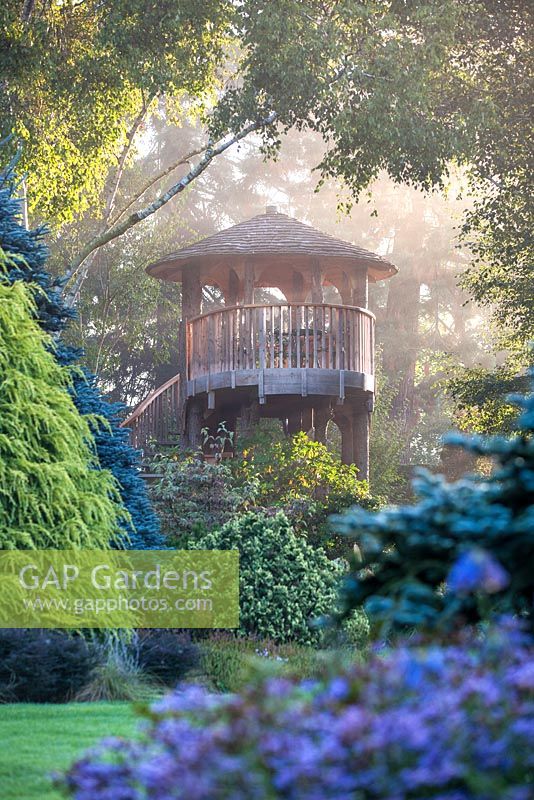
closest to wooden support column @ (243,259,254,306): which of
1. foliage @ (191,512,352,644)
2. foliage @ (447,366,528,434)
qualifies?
foliage @ (447,366,528,434)

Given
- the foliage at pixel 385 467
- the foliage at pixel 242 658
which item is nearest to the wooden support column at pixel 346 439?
the foliage at pixel 385 467

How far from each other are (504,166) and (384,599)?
17.5 metres

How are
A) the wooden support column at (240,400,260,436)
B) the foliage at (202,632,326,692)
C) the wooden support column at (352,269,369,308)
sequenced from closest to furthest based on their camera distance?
1. the foliage at (202,632,326,692)
2. the wooden support column at (240,400,260,436)
3. the wooden support column at (352,269,369,308)

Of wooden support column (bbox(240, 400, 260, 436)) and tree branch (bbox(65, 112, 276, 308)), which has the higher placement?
Answer: tree branch (bbox(65, 112, 276, 308))

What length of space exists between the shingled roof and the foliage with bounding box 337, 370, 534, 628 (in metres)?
17.5

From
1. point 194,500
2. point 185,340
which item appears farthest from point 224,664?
point 185,340

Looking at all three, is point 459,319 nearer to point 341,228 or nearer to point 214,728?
point 341,228

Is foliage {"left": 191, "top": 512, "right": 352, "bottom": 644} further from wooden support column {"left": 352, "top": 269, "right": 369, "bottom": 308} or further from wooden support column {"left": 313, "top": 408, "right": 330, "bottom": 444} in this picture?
wooden support column {"left": 352, "top": 269, "right": 369, "bottom": 308}

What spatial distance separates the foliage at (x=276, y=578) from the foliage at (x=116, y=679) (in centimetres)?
266

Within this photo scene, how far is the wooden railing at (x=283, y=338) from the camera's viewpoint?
781 inches

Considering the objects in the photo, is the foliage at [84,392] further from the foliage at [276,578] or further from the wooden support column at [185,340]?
the wooden support column at [185,340]

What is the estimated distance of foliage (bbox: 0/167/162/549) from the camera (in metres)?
11.3

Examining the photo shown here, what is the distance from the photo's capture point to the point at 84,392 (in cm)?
1159

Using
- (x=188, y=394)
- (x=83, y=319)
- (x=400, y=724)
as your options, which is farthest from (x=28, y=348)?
(x=83, y=319)
